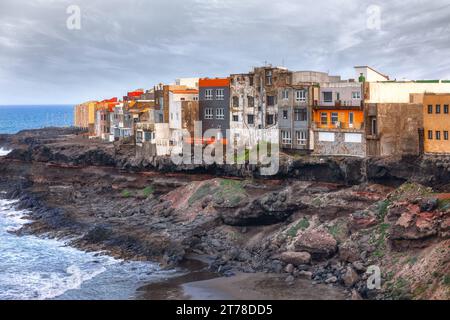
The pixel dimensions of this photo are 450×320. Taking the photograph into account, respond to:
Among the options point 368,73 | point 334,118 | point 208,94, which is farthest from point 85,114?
point 368,73

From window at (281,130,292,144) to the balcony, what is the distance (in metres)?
3.82

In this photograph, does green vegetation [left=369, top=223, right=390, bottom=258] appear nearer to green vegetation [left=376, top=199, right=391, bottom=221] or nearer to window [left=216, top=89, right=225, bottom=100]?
green vegetation [left=376, top=199, right=391, bottom=221]

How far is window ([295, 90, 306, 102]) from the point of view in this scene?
69.8 m

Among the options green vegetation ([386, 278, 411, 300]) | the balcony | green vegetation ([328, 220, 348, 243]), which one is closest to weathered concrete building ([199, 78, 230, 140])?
the balcony

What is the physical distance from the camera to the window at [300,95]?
6975cm

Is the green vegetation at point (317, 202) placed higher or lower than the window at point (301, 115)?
lower

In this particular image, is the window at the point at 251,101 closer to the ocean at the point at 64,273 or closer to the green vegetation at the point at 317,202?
the green vegetation at the point at 317,202

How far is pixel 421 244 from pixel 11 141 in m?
127

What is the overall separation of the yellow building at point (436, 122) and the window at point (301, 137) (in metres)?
14.8

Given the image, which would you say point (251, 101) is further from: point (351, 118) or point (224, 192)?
point (351, 118)

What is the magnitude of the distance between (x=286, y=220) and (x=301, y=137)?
14811mm

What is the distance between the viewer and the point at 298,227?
55.1 meters

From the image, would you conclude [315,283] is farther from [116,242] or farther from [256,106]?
[256,106]

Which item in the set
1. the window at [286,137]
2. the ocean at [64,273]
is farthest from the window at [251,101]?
the ocean at [64,273]
